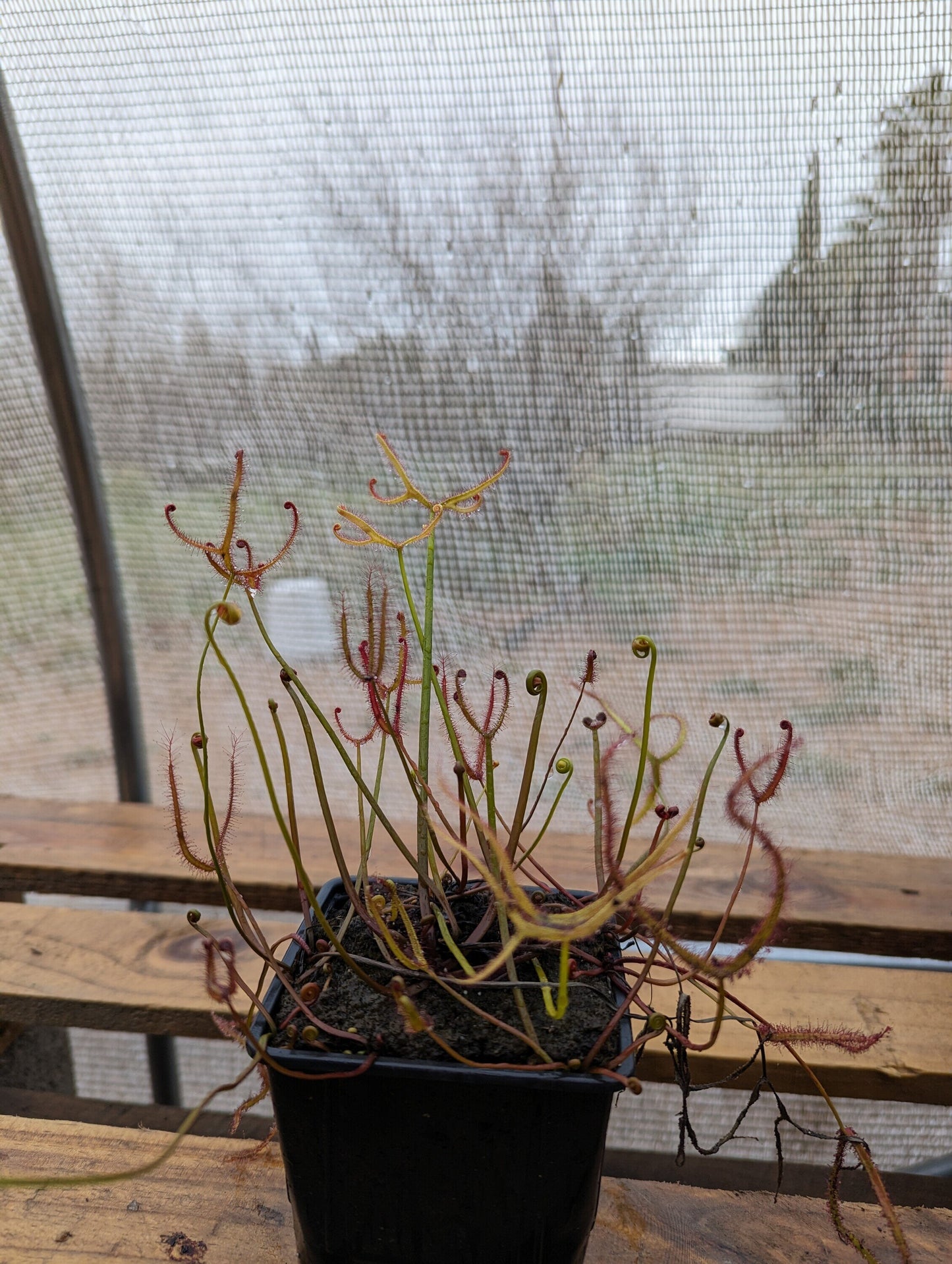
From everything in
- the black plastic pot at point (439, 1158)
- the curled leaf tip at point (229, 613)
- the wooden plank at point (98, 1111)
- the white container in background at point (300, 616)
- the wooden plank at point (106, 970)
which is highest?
the curled leaf tip at point (229, 613)

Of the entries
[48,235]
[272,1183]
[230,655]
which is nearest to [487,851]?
[272,1183]

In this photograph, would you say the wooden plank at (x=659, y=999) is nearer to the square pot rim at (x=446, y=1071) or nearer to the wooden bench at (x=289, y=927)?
the wooden bench at (x=289, y=927)

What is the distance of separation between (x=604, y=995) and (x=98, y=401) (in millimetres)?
874

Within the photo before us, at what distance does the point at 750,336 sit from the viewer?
90 centimetres

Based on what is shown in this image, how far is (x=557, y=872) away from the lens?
0.83m

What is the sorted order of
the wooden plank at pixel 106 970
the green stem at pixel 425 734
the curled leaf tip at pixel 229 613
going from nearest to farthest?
the curled leaf tip at pixel 229 613
the green stem at pixel 425 734
the wooden plank at pixel 106 970

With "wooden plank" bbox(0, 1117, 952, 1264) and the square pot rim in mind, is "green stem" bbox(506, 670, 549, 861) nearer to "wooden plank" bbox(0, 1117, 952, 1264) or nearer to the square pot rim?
the square pot rim

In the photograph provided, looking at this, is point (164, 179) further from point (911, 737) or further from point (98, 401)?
point (911, 737)

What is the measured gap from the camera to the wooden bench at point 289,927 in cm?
51

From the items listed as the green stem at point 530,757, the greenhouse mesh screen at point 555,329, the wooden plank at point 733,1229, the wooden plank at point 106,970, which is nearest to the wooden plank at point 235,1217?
the wooden plank at point 733,1229

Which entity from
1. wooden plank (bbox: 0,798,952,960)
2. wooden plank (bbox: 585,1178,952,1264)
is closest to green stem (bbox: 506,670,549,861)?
wooden plank (bbox: 585,1178,952,1264)

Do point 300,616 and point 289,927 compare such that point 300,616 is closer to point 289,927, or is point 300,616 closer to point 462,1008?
point 289,927

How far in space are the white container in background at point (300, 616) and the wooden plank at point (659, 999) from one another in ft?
1.31

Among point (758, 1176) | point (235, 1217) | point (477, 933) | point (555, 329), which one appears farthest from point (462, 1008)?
point (555, 329)
